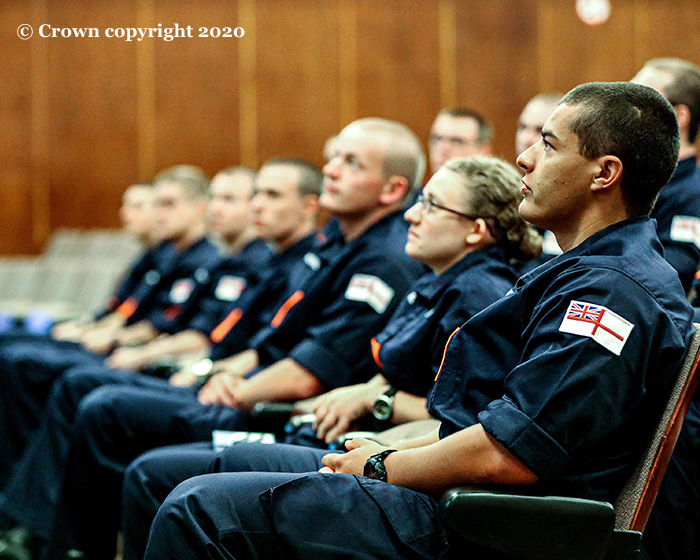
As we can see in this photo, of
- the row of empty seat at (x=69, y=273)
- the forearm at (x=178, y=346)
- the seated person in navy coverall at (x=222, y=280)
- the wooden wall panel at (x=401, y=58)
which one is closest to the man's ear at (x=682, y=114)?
the seated person in navy coverall at (x=222, y=280)

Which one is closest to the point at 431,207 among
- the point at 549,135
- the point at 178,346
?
the point at 549,135

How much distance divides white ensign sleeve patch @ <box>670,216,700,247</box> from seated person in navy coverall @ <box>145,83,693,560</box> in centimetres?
80

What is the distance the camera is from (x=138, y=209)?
16.1 feet

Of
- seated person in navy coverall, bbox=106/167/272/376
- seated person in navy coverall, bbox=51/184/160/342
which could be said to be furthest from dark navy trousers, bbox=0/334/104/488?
seated person in navy coverall, bbox=51/184/160/342

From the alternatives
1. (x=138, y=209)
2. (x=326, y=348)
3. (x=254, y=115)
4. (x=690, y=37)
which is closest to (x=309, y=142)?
(x=254, y=115)

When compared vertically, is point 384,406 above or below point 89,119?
below

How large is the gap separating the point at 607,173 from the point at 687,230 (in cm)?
92

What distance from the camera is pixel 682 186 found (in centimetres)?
223

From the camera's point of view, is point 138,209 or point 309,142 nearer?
point 138,209

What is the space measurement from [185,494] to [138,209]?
→ 377 centimetres

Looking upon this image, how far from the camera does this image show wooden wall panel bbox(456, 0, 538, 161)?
22.5 ft

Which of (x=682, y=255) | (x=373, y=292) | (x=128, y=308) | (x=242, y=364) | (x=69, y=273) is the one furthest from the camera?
(x=69, y=273)

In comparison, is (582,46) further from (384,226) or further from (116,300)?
(384,226)

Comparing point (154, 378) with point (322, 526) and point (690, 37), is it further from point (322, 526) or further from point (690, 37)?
point (690, 37)
